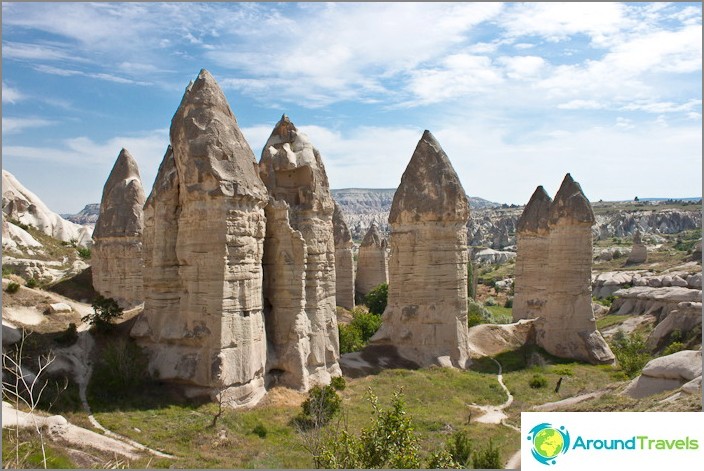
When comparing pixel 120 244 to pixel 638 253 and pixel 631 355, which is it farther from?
pixel 638 253

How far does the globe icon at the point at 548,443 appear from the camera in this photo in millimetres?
9672

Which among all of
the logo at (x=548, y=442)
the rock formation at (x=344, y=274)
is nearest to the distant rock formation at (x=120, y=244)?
the rock formation at (x=344, y=274)

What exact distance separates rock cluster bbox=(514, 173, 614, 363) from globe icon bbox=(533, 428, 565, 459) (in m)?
25.4

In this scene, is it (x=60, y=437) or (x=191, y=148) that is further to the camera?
(x=191, y=148)

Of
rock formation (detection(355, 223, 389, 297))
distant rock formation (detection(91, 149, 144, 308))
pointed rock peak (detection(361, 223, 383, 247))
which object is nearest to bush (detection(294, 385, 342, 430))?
distant rock formation (detection(91, 149, 144, 308))

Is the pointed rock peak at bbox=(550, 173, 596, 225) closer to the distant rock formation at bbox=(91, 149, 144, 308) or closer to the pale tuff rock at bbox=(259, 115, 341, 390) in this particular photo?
the pale tuff rock at bbox=(259, 115, 341, 390)

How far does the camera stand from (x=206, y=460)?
607 inches

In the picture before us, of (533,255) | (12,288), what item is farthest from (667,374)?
(12,288)

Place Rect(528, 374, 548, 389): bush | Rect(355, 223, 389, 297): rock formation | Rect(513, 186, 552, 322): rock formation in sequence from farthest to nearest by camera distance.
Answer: Rect(355, 223, 389, 297): rock formation → Rect(513, 186, 552, 322): rock formation → Rect(528, 374, 548, 389): bush

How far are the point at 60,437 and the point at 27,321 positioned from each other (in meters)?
9.26

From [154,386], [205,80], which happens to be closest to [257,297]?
[154,386]

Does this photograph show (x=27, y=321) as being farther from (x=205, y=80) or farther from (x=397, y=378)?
(x=397, y=378)

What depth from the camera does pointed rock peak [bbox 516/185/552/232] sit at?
36156 mm

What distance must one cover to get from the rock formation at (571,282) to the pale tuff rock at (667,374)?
609 inches
